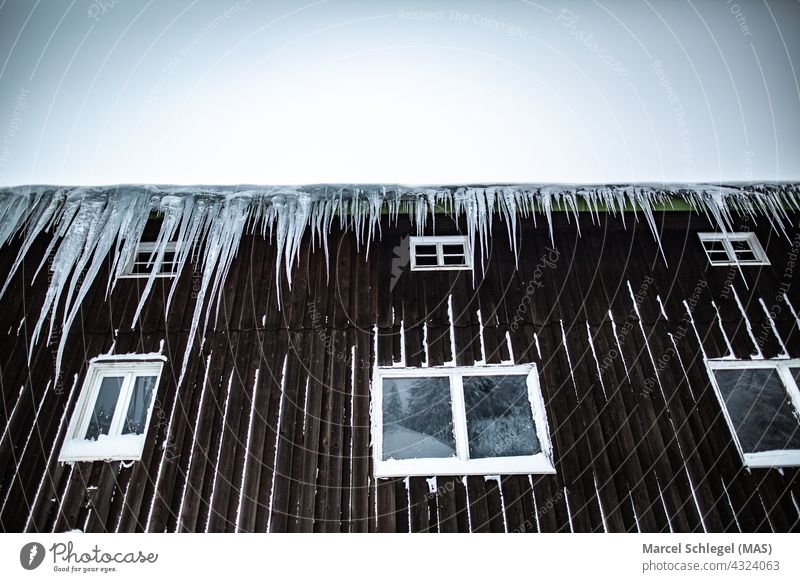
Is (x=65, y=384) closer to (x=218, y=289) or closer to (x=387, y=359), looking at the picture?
(x=218, y=289)

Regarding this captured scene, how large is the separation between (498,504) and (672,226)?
14.4 feet

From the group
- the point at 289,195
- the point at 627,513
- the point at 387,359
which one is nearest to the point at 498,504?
the point at 627,513

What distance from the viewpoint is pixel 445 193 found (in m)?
5.72

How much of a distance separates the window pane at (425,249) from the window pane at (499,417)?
1913 millimetres

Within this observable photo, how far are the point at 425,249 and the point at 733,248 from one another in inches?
162

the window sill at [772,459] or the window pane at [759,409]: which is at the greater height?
the window pane at [759,409]

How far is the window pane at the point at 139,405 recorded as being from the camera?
14.5 ft

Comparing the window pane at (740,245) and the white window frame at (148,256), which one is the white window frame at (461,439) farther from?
the window pane at (740,245)

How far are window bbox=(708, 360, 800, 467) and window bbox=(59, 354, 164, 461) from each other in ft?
19.2
